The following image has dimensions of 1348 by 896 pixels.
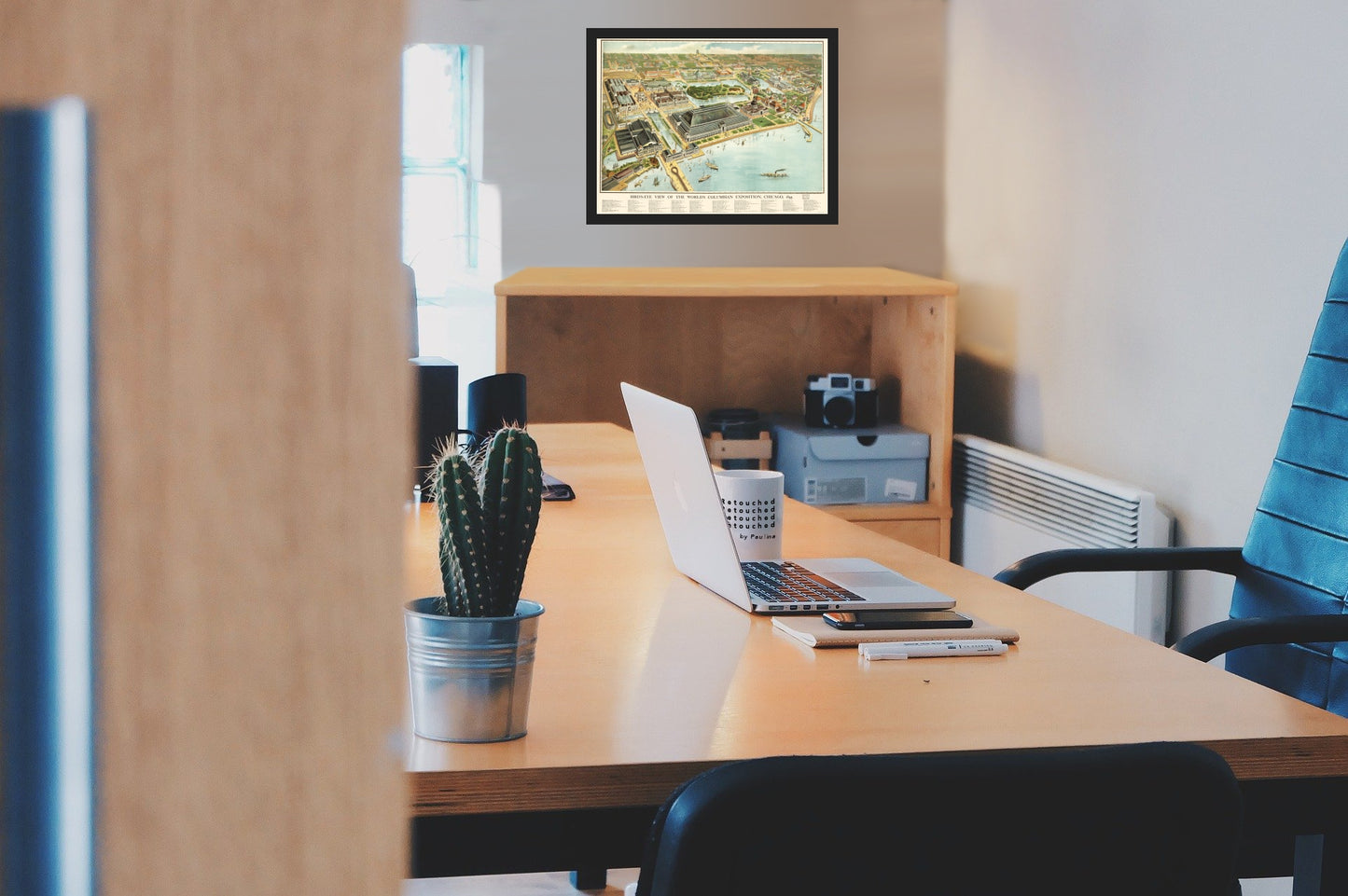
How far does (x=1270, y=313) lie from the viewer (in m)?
2.51

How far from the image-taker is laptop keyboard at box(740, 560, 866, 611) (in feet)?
4.75

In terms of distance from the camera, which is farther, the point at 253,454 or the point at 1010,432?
the point at 1010,432

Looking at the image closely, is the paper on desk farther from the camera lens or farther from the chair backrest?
the camera lens

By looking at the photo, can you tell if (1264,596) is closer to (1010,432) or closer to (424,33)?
(1010,432)

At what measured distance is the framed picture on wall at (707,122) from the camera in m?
4.02

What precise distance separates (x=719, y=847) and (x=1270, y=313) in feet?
6.78

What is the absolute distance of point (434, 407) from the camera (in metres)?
2.10

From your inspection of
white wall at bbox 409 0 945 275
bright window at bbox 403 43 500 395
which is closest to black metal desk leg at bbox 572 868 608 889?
bright window at bbox 403 43 500 395

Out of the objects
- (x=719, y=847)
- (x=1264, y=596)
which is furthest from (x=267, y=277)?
(x=1264, y=596)

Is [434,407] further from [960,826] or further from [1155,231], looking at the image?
[1155,231]

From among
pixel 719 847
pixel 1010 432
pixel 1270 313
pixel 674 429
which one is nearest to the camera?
pixel 719 847

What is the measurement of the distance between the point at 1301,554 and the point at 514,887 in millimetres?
1528

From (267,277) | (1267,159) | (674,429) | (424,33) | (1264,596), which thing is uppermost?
(424,33)

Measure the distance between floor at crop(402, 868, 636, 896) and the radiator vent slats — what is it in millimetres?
1249
